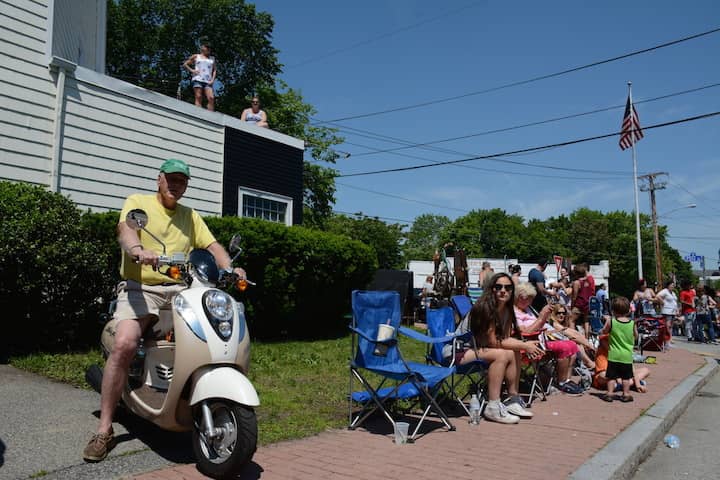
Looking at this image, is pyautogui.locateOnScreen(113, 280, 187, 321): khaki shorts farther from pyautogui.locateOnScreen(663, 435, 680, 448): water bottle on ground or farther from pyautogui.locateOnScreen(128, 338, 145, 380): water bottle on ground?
pyautogui.locateOnScreen(663, 435, 680, 448): water bottle on ground

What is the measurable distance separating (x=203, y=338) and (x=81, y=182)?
22.5 feet

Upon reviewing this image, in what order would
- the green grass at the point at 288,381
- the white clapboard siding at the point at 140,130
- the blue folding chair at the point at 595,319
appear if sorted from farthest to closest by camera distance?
the blue folding chair at the point at 595,319 → the white clapboard siding at the point at 140,130 → the green grass at the point at 288,381

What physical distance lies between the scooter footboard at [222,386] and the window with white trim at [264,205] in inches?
359

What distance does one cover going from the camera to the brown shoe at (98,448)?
3.60 metres

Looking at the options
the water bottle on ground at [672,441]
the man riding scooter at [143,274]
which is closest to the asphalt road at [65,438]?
the man riding scooter at [143,274]

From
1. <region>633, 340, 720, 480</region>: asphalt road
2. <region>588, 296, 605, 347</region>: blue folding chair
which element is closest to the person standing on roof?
<region>588, 296, 605, 347</region>: blue folding chair

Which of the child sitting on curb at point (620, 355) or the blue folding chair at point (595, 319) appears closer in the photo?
the child sitting on curb at point (620, 355)

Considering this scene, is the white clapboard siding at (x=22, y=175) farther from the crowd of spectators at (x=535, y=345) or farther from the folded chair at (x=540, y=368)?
the folded chair at (x=540, y=368)

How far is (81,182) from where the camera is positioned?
30.0 feet

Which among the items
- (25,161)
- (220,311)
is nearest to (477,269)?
(25,161)

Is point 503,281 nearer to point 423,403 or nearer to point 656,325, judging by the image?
point 423,403

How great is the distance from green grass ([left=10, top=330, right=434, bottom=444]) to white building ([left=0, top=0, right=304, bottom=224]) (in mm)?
3060

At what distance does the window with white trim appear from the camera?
12492 millimetres

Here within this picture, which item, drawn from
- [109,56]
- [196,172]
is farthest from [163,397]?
[109,56]
